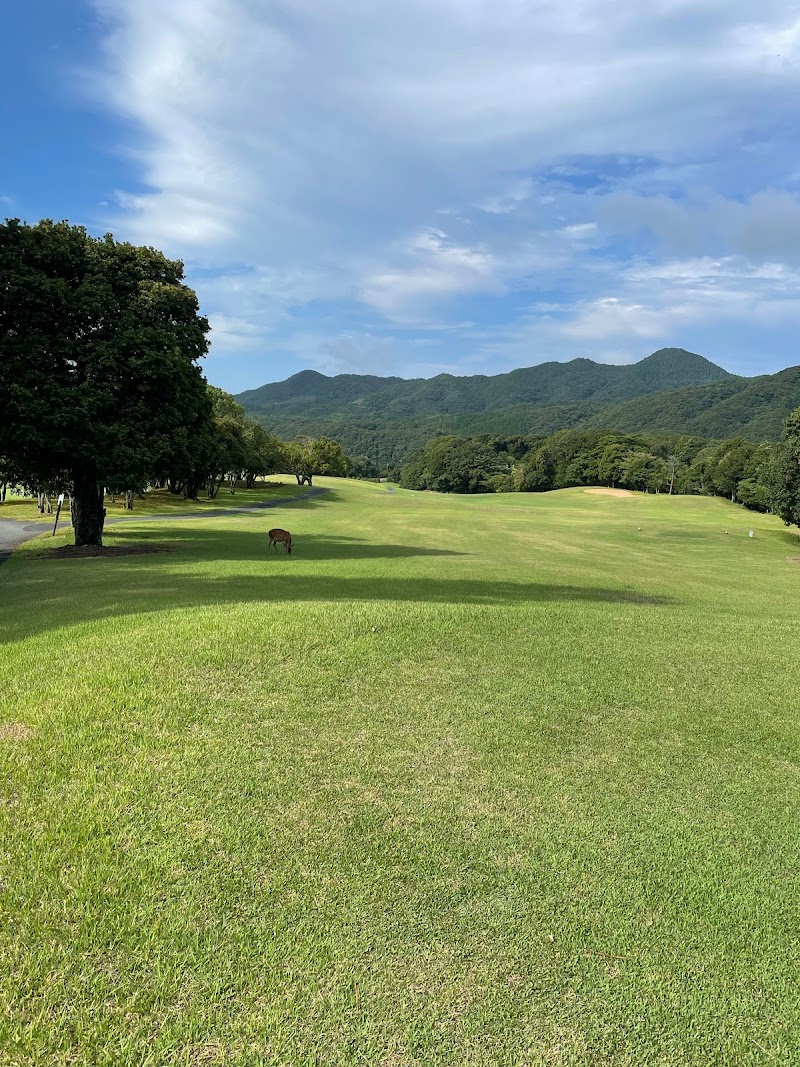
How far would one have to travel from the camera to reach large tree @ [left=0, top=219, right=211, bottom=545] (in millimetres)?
20797

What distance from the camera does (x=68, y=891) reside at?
3896 mm

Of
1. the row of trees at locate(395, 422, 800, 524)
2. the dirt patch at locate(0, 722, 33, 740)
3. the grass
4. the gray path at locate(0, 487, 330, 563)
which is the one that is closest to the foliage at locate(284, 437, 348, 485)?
the grass

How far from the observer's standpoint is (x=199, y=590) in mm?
13375

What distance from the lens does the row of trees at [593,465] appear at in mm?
93750

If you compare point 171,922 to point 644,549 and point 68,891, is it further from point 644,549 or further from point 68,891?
point 644,549

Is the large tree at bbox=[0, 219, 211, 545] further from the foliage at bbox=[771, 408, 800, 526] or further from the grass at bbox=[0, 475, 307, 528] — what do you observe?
the foliage at bbox=[771, 408, 800, 526]

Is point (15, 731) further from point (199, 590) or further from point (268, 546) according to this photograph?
point (268, 546)

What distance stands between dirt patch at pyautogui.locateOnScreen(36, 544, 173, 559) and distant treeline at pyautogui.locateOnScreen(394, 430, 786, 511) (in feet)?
257

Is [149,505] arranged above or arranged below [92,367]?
below

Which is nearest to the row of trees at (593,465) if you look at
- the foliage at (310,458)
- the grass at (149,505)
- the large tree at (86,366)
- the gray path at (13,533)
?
the foliage at (310,458)

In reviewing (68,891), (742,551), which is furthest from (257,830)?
(742,551)

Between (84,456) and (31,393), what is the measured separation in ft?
8.43

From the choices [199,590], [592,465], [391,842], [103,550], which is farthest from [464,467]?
[391,842]

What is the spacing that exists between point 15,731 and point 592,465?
131324 mm
